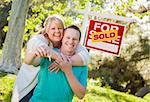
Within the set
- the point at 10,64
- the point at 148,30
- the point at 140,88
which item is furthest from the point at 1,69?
the point at 140,88

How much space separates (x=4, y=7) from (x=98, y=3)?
15.3 meters

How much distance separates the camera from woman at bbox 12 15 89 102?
8.80ft

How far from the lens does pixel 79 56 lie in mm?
2758

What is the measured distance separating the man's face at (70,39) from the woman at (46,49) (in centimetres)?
7

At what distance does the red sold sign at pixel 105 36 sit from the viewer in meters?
7.71

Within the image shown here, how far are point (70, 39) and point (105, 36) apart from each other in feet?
17.0

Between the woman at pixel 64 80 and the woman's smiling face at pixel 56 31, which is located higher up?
the woman's smiling face at pixel 56 31

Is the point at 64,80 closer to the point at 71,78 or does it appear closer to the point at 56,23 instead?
the point at 71,78

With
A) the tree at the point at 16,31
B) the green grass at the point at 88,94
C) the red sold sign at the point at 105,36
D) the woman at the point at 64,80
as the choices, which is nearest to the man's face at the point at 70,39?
the woman at the point at 64,80

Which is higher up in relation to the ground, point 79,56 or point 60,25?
point 60,25

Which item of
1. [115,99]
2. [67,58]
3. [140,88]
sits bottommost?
[140,88]

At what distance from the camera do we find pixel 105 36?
7.83 metres

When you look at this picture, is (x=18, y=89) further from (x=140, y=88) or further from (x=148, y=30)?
(x=140, y=88)

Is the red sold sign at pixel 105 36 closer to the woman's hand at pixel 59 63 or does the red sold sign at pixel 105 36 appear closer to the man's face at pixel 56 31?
the man's face at pixel 56 31
